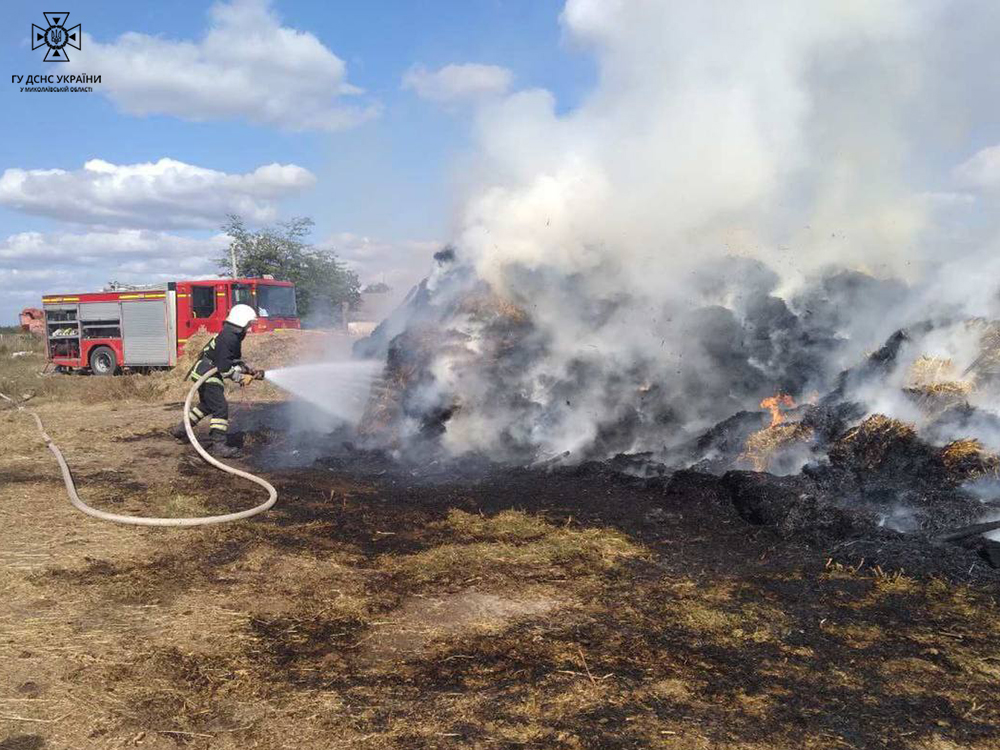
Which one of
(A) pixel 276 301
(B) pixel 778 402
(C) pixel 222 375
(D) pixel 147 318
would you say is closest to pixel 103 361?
(D) pixel 147 318

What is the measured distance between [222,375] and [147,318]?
14277 millimetres

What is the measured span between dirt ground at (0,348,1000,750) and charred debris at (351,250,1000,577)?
41 centimetres

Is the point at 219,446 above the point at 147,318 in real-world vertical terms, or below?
below

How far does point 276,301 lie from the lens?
20.9 meters

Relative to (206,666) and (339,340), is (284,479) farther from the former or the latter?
(339,340)

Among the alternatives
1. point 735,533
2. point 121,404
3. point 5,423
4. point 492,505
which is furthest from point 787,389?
point 121,404

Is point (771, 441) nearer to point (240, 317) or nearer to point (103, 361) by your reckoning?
point (240, 317)

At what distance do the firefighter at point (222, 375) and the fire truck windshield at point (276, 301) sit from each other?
11.5 metres

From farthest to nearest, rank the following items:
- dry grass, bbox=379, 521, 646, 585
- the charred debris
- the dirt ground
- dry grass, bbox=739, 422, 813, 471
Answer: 1. dry grass, bbox=739, 422, 813, 471
2. the charred debris
3. dry grass, bbox=379, 521, 646, 585
4. the dirt ground

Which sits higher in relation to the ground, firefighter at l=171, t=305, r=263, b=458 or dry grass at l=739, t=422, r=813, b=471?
firefighter at l=171, t=305, r=263, b=458

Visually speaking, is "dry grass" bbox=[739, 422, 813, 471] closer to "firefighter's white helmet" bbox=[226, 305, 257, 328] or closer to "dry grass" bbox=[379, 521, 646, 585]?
"dry grass" bbox=[379, 521, 646, 585]

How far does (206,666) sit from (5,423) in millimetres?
9504

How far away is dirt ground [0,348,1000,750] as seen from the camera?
120 inches

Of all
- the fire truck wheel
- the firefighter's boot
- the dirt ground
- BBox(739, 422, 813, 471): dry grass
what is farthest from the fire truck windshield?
BBox(739, 422, 813, 471): dry grass
